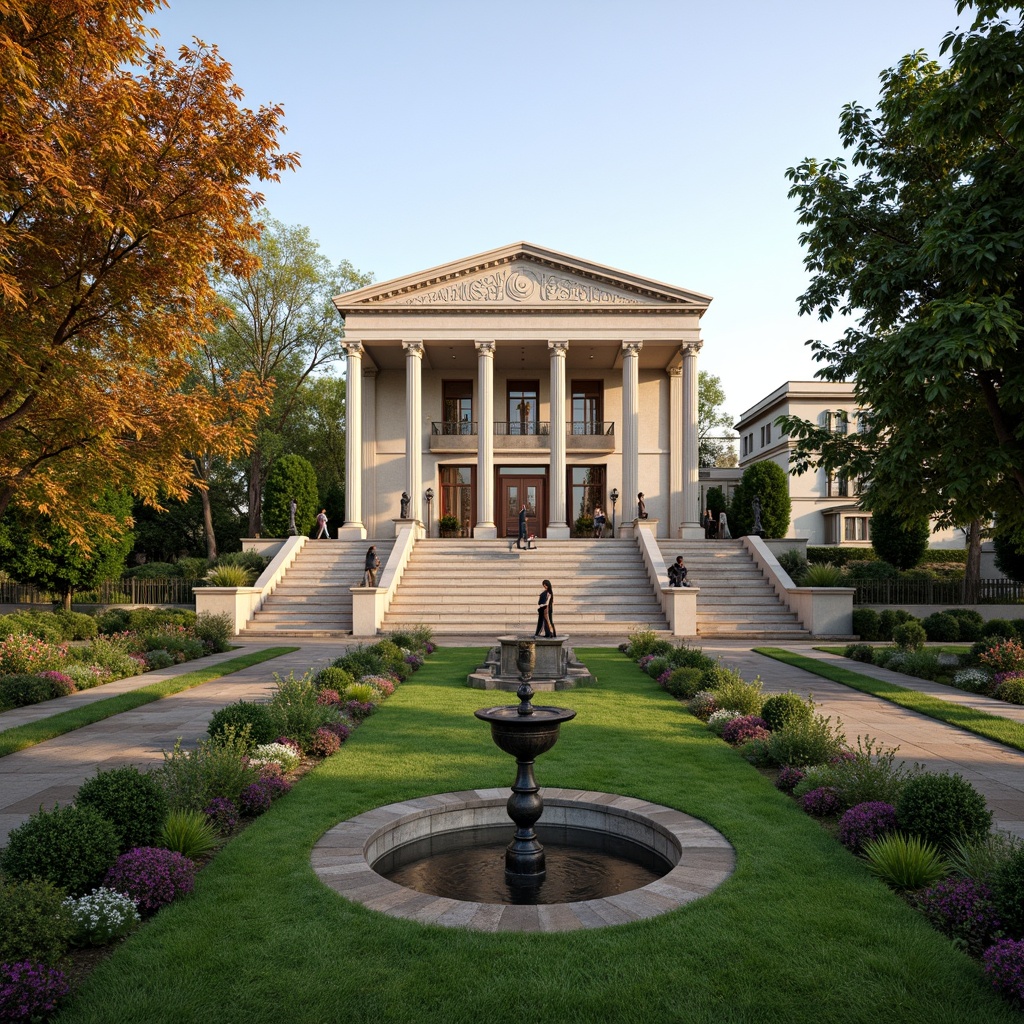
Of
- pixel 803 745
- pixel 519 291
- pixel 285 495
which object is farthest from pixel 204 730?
pixel 519 291

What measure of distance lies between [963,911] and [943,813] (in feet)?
4.00

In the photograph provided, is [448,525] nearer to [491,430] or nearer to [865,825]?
[491,430]

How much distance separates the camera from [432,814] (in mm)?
6730

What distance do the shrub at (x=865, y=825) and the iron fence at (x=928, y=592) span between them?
23.2 m

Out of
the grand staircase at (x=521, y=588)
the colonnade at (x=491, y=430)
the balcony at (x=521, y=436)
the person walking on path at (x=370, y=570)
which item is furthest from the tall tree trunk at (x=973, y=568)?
the person walking on path at (x=370, y=570)

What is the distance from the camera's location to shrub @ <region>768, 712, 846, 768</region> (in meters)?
8.04

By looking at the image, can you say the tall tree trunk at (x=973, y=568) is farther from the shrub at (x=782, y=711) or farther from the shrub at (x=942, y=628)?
the shrub at (x=782, y=711)

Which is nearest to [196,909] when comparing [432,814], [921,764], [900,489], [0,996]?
[0,996]

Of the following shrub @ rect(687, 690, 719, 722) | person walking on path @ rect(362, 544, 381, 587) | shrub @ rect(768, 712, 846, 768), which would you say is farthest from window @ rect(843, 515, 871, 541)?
shrub @ rect(768, 712, 846, 768)

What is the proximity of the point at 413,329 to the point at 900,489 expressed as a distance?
25.8 meters

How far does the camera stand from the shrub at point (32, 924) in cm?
384

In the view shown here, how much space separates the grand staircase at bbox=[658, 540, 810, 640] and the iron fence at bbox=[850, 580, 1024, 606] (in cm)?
390

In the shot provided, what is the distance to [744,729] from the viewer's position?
9523mm

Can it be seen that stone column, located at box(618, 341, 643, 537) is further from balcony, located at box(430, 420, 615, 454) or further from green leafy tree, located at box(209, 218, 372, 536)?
green leafy tree, located at box(209, 218, 372, 536)
